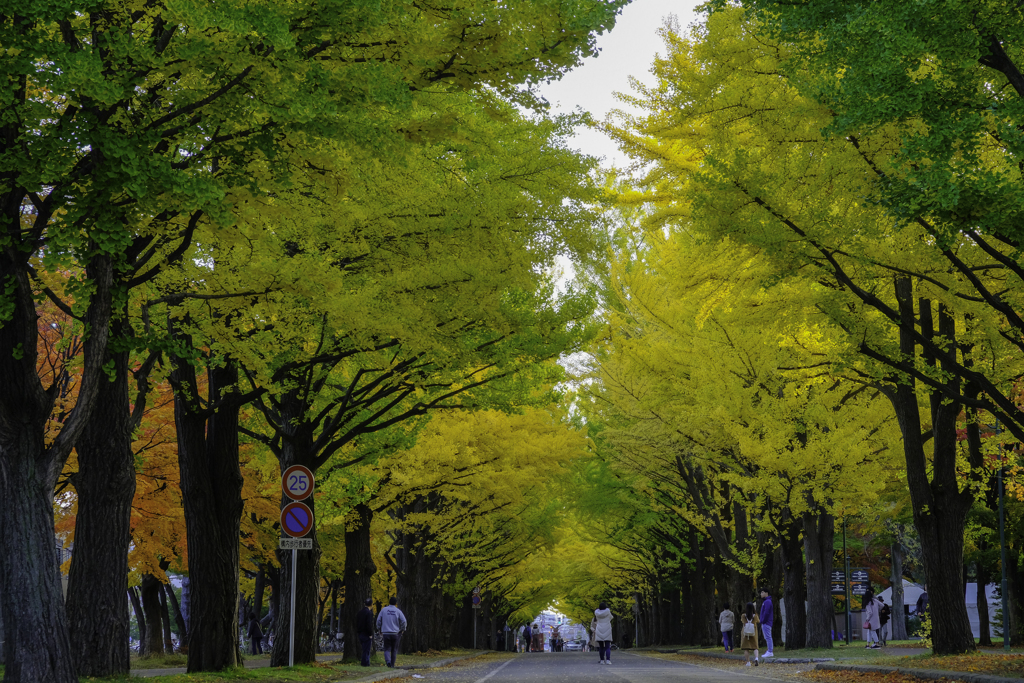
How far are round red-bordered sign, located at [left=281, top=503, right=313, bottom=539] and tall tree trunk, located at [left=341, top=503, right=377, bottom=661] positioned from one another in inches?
406

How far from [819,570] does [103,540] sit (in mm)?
17136

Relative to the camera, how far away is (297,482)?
44.0ft

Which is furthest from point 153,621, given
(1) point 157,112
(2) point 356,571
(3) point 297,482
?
(1) point 157,112

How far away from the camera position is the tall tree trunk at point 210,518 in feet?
45.1

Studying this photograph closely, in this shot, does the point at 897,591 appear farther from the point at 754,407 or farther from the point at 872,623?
the point at 754,407

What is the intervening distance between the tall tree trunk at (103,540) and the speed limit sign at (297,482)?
2082 mm

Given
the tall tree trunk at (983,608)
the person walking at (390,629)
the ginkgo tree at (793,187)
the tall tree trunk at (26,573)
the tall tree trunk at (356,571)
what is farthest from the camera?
the tall tree trunk at (356,571)

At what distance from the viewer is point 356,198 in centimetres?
1091

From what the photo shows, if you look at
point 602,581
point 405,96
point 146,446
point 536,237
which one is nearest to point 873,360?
point 536,237

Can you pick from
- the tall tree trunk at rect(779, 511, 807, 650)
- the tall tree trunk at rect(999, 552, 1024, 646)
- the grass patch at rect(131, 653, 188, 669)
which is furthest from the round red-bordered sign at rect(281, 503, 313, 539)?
the tall tree trunk at rect(999, 552, 1024, 646)

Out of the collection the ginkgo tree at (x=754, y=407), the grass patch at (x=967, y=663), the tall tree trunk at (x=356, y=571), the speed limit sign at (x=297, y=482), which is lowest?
the grass patch at (x=967, y=663)

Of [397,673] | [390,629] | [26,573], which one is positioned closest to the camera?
[26,573]

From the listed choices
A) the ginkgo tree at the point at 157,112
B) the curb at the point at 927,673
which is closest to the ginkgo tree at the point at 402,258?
the ginkgo tree at the point at 157,112

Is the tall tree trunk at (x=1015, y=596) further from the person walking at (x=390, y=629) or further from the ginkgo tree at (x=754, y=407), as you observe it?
the person walking at (x=390, y=629)
